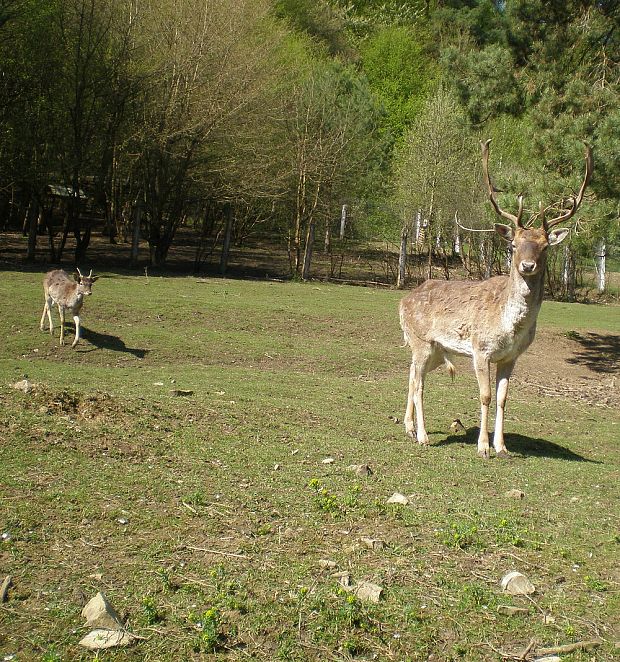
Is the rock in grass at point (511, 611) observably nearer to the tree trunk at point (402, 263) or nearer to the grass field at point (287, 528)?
the grass field at point (287, 528)

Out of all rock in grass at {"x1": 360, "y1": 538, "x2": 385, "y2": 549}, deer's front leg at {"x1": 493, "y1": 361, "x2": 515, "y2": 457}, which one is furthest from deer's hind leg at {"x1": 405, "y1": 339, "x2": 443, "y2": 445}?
rock in grass at {"x1": 360, "y1": 538, "x2": 385, "y2": 549}

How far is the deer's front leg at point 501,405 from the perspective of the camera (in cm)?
944

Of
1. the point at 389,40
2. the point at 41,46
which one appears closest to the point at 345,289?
the point at 41,46

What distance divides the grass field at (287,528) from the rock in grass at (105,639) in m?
0.07

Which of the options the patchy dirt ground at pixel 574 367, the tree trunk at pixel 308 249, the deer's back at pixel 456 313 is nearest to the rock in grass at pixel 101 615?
the deer's back at pixel 456 313

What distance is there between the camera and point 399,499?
688 cm

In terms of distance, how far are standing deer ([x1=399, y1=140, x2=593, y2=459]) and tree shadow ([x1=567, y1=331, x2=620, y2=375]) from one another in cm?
1033

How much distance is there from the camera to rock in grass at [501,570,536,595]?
529cm

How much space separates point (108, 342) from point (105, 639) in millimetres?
12166

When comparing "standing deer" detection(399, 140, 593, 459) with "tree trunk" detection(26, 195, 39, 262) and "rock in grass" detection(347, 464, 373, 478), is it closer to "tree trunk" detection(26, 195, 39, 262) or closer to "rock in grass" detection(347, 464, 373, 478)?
"rock in grass" detection(347, 464, 373, 478)

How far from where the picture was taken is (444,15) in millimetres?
55719

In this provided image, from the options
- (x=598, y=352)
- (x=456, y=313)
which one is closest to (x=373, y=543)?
(x=456, y=313)

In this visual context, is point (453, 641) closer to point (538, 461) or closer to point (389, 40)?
point (538, 461)

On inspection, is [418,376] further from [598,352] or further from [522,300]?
[598,352]
